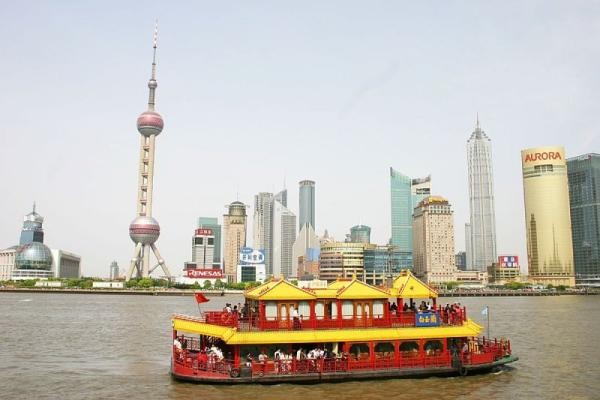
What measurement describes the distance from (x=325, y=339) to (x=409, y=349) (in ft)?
16.2

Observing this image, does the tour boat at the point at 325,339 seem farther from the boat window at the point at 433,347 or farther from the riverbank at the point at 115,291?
the riverbank at the point at 115,291

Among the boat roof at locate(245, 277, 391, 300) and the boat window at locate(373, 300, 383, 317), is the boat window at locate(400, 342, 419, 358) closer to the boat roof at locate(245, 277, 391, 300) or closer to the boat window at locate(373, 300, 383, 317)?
the boat window at locate(373, 300, 383, 317)

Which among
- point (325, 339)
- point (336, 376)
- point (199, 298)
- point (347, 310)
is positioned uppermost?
point (199, 298)

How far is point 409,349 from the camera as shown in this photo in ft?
102

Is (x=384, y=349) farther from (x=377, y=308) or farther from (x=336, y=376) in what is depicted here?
(x=336, y=376)

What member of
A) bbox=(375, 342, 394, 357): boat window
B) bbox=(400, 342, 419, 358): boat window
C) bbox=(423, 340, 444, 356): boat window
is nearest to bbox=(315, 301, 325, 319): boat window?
bbox=(375, 342, 394, 357): boat window

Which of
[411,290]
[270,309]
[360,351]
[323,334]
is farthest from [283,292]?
[411,290]

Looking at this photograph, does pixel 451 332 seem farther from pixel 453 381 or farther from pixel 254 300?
pixel 254 300

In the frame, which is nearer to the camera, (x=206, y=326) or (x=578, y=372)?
(x=206, y=326)

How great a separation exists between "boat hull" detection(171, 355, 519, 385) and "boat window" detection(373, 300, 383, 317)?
9.51 ft

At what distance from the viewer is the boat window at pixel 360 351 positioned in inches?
1183

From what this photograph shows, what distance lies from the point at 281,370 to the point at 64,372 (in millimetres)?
14830

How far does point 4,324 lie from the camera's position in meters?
63.2

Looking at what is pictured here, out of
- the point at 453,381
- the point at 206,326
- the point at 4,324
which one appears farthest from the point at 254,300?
the point at 4,324
